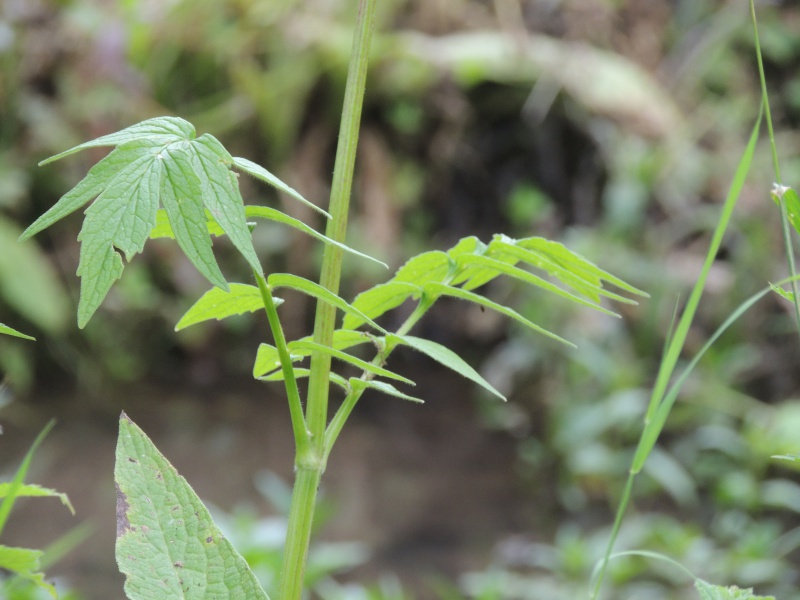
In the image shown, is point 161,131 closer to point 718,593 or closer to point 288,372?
point 288,372

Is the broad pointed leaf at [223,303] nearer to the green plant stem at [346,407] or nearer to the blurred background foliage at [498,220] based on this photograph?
the green plant stem at [346,407]

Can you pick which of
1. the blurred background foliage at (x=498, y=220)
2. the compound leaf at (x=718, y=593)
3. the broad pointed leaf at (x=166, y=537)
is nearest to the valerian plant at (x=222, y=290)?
the broad pointed leaf at (x=166, y=537)

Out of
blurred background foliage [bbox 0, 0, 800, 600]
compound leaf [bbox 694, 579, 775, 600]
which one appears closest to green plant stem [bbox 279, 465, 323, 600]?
compound leaf [bbox 694, 579, 775, 600]

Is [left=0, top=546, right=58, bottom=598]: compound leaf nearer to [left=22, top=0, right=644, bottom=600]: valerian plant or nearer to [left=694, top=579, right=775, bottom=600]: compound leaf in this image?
[left=22, top=0, right=644, bottom=600]: valerian plant

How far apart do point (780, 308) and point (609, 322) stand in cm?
61

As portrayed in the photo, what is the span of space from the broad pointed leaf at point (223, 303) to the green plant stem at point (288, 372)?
0.15ft

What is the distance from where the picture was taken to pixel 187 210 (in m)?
0.38

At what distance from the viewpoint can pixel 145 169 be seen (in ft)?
1.29

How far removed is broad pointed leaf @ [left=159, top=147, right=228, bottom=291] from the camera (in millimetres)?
375

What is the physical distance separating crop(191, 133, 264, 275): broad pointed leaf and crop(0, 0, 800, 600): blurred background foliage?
1688 mm

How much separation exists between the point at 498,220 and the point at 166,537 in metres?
3.12

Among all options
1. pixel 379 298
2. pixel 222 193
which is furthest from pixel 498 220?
pixel 222 193

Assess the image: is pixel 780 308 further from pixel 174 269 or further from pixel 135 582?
pixel 135 582

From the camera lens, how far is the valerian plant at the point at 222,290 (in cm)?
39
